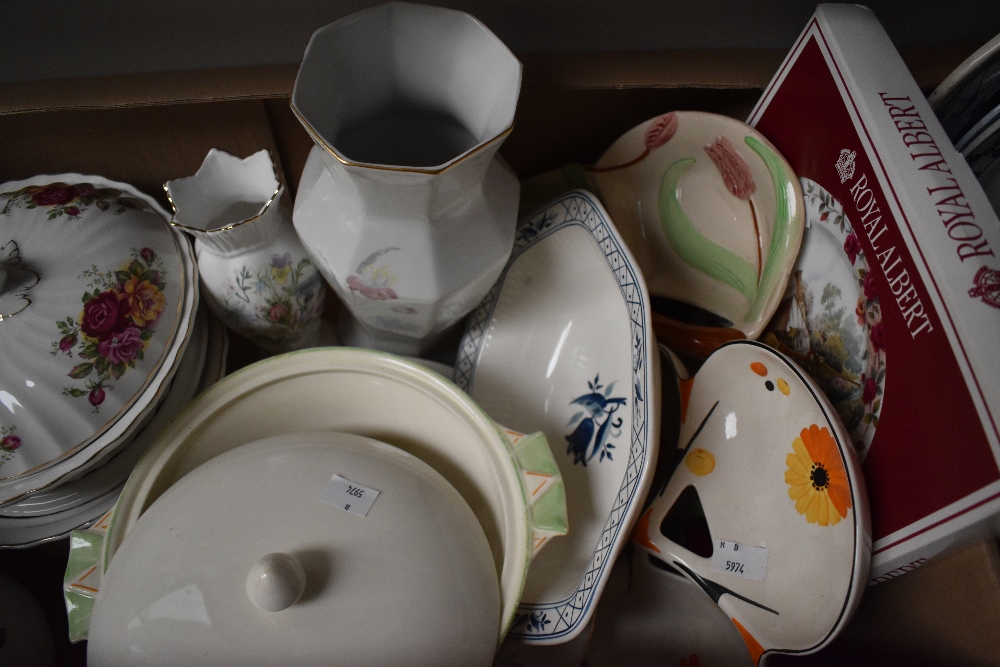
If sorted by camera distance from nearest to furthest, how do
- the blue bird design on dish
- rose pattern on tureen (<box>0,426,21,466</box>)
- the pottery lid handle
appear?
the pottery lid handle, rose pattern on tureen (<box>0,426,21,466</box>), the blue bird design on dish

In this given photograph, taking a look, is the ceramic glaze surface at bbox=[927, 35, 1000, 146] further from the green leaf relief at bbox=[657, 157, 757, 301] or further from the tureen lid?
the tureen lid

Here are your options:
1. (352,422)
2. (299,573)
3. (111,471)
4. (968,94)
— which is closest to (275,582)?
(299,573)

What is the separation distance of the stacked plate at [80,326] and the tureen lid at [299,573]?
3.7 inches

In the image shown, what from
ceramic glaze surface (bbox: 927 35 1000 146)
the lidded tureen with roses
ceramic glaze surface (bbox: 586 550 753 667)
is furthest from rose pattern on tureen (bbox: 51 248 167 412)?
ceramic glaze surface (bbox: 927 35 1000 146)

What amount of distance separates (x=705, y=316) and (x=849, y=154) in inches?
8.5

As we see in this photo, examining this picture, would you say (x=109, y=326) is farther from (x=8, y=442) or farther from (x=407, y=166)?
(x=407, y=166)

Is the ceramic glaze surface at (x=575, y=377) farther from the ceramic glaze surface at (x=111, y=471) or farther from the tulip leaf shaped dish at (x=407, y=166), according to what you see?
the ceramic glaze surface at (x=111, y=471)

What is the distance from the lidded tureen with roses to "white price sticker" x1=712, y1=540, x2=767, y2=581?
1.49ft

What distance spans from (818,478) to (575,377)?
22cm

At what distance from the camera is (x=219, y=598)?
1.15 feet

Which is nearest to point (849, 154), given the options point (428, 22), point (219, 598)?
point (428, 22)

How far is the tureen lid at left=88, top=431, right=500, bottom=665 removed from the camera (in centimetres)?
35

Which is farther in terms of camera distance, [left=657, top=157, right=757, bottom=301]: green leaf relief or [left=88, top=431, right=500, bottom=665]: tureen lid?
[left=657, top=157, right=757, bottom=301]: green leaf relief

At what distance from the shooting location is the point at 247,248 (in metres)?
0.49
